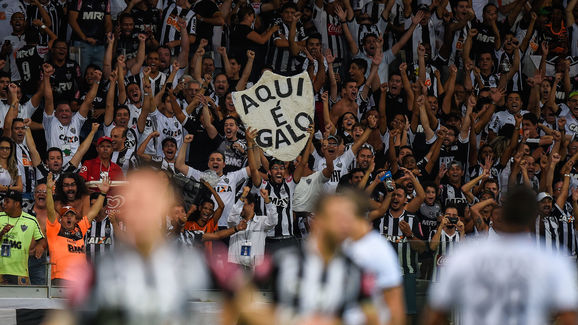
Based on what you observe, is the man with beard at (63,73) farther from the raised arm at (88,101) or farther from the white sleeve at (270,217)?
the white sleeve at (270,217)

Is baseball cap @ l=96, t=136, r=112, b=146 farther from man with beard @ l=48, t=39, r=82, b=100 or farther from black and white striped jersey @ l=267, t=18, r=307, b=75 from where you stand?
black and white striped jersey @ l=267, t=18, r=307, b=75

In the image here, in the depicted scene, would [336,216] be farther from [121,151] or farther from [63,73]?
[63,73]

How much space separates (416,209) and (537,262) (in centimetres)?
835

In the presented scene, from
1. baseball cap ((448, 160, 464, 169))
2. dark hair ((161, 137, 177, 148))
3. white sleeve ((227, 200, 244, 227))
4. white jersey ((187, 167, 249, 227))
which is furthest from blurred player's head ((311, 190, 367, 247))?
baseball cap ((448, 160, 464, 169))

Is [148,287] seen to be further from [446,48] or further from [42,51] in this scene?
[446,48]

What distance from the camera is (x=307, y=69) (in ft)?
51.6

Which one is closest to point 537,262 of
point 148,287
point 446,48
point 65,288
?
point 148,287

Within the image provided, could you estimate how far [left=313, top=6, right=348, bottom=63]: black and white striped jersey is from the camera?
16.3 meters

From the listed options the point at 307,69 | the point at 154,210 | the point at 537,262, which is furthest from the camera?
the point at 307,69

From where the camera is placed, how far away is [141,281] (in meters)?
4.67

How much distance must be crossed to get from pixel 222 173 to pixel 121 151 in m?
1.37

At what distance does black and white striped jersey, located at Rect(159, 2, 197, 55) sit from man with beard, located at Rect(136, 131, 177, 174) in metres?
2.17

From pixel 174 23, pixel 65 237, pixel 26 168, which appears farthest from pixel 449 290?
pixel 174 23

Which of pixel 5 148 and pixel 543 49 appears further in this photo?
pixel 543 49
